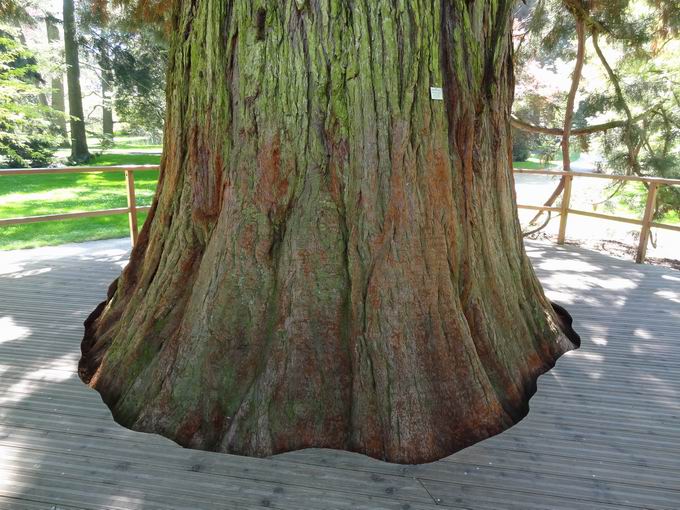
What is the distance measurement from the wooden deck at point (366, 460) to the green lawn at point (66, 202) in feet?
21.6

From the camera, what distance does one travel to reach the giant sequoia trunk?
2.28m

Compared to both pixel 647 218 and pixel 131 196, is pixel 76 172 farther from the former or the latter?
pixel 647 218

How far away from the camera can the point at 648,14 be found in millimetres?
7348

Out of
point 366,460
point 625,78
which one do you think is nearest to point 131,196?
point 366,460

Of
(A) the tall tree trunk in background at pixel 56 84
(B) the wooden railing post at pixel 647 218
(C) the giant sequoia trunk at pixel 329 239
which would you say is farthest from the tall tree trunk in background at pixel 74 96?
(C) the giant sequoia trunk at pixel 329 239

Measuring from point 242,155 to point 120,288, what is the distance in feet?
4.77

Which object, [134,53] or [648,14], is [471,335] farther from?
[134,53]

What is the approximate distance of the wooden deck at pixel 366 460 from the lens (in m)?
1.92

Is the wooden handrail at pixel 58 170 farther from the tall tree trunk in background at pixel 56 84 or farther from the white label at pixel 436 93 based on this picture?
the tall tree trunk in background at pixel 56 84

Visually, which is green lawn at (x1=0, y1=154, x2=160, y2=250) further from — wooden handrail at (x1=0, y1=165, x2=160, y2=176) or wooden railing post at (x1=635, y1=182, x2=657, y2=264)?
wooden railing post at (x1=635, y1=182, x2=657, y2=264)

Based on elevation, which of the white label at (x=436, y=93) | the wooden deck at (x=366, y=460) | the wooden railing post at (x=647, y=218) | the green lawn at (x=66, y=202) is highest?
the white label at (x=436, y=93)

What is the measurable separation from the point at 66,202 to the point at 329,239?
1165 centimetres

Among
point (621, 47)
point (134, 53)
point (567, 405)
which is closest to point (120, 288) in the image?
point (567, 405)

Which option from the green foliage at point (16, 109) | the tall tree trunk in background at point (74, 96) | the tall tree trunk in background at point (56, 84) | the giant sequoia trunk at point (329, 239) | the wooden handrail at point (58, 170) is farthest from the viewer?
the tall tree trunk in background at point (56, 84)
